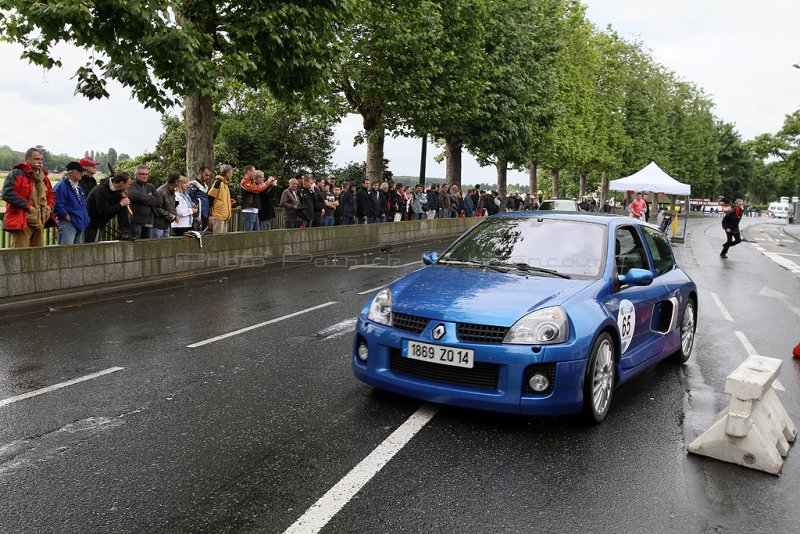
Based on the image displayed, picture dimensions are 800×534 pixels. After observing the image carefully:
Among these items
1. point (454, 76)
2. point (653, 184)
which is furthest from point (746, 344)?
point (653, 184)

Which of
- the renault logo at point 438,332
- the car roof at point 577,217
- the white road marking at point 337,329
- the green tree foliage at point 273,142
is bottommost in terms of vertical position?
the white road marking at point 337,329

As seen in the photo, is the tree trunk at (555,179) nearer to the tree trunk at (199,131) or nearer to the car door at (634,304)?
the tree trunk at (199,131)

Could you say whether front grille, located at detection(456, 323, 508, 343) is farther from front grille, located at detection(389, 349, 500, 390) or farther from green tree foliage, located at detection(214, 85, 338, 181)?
green tree foliage, located at detection(214, 85, 338, 181)

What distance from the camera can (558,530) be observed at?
3.34 meters

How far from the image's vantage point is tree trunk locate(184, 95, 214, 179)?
15719 millimetres

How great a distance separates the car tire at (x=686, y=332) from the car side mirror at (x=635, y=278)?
62.9 inches

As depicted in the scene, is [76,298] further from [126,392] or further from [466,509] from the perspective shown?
[466,509]

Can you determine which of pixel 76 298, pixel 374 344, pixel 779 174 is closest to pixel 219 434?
pixel 374 344

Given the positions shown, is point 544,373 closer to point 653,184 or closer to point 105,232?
point 105,232

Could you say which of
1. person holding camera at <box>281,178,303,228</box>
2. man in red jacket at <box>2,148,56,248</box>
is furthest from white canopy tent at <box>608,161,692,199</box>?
man in red jacket at <box>2,148,56,248</box>

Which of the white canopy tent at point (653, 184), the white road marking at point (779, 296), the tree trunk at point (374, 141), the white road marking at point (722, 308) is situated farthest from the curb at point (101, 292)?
the white canopy tent at point (653, 184)

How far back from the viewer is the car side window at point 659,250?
652cm

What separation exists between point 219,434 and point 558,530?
236 cm

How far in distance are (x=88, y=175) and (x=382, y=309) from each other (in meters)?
8.43
